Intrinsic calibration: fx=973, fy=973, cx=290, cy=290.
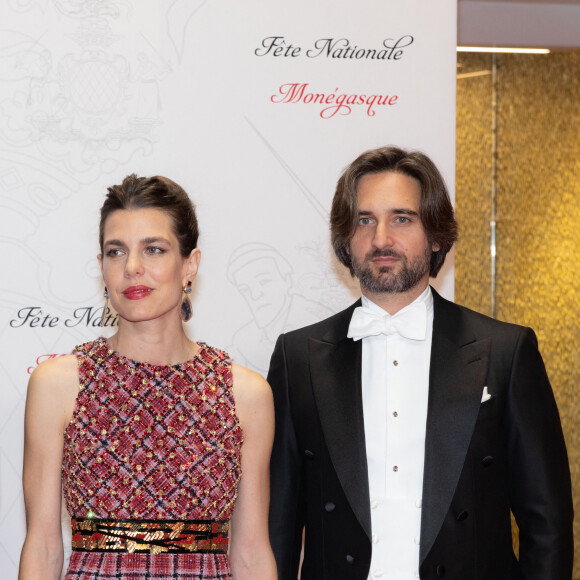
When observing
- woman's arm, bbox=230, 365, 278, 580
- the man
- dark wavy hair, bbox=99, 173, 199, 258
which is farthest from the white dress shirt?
dark wavy hair, bbox=99, 173, 199, 258

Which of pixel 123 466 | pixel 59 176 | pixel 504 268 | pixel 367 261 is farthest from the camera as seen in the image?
pixel 504 268

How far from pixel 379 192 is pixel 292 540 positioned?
0.93 metres

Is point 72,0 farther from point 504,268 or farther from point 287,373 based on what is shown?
point 504,268

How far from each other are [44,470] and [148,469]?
23cm

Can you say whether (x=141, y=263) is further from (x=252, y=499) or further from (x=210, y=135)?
(x=210, y=135)

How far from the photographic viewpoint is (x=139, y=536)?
2211mm

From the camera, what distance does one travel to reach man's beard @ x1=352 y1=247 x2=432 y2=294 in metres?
2.46

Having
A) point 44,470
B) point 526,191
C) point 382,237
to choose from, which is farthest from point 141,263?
point 526,191

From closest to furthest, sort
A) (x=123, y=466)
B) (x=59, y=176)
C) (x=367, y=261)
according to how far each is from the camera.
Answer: (x=123, y=466), (x=367, y=261), (x=59, y=176)

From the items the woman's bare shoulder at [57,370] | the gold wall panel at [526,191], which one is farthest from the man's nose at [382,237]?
the gold wall panel at [526,191]

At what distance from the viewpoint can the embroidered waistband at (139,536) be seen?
7.22 ft

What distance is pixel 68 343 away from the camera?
9.67ft

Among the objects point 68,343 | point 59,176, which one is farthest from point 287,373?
point 59,176

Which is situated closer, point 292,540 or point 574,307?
point 292,540
